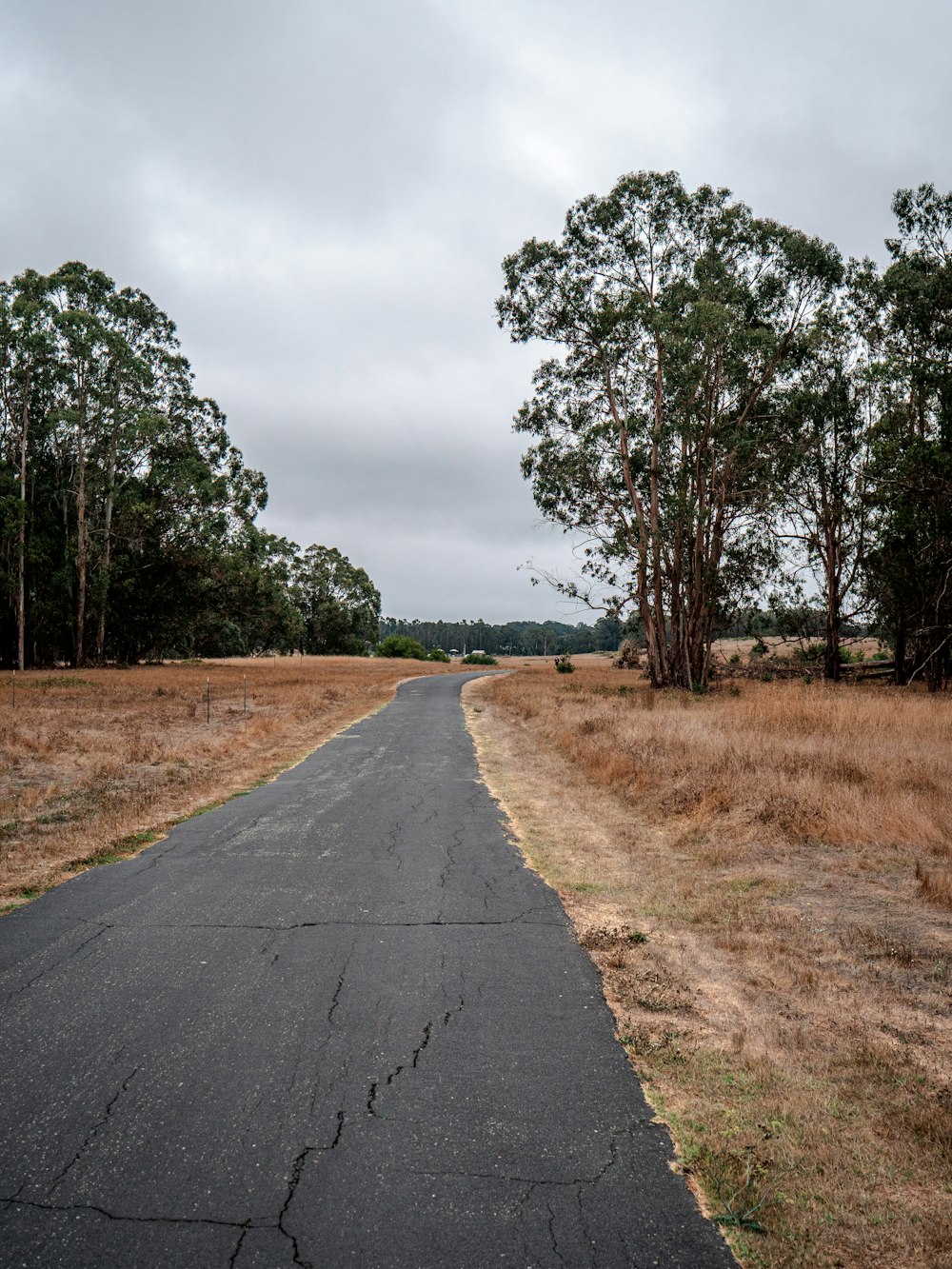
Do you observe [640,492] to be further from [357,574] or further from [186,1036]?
[357,574]

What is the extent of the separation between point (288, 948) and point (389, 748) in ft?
35.1

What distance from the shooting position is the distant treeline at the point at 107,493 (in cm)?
3925

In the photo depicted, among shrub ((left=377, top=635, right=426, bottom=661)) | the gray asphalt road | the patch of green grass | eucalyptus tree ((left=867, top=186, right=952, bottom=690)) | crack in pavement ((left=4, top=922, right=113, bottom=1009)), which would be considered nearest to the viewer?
the gray asphalt road

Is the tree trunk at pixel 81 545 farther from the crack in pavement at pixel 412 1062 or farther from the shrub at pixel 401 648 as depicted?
the shrub at pixel 401 648

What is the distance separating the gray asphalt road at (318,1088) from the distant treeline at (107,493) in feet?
132

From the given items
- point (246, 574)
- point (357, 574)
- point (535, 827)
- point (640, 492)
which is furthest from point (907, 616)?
point (357, 574)

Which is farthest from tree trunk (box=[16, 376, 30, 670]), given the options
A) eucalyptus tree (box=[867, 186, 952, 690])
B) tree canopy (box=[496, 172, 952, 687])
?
eucalyptus tree (box=[867, 186, 952, 690])

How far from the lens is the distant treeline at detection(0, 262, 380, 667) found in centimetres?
3925

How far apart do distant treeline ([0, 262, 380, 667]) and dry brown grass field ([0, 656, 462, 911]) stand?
50.2 feet

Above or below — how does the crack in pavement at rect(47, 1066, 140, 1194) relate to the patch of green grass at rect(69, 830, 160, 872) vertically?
above

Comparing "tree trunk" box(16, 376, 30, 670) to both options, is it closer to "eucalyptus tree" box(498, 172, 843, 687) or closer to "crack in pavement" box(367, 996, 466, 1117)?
"eucalyptus tree" box(498, 172, 843, 687)

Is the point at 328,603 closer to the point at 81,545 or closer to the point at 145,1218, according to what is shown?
the point at 81,545

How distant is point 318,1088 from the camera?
3.27m

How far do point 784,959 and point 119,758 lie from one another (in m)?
12.2
